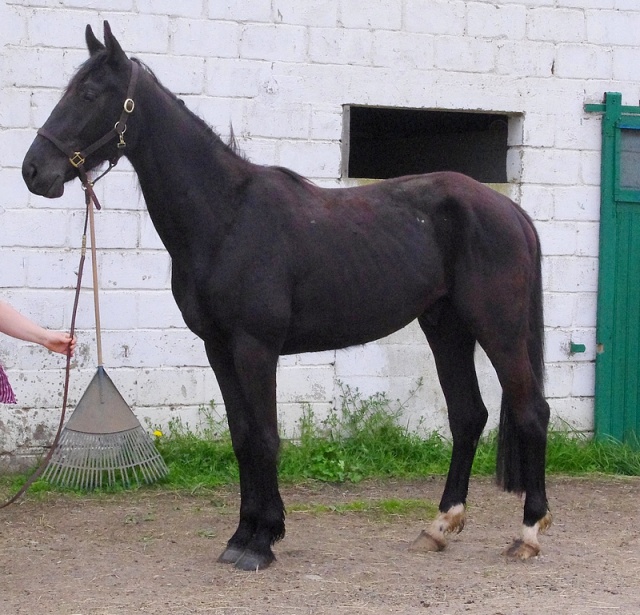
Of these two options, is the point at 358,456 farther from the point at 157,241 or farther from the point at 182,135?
the point at 182,135

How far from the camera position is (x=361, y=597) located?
12.9ft

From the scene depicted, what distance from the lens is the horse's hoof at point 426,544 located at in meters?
4.63

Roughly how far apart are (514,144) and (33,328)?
12.9 ft

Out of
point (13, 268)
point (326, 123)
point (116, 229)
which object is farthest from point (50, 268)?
point (326, 123)

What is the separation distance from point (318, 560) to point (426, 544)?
529 millimetres

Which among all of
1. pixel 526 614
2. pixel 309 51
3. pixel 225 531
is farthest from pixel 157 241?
pixel 526 614

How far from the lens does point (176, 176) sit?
423cm

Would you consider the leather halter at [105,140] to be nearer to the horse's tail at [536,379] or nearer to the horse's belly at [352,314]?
the horse's belly at [352,314]

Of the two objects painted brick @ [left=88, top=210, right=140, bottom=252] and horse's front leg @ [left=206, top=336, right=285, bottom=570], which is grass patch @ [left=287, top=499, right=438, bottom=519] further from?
painted brick @ [left=88, top=210, right=140, bottom=252]

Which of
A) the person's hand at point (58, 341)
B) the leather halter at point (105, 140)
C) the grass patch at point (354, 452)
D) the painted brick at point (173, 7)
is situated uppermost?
the painted brick at point (173, 7)

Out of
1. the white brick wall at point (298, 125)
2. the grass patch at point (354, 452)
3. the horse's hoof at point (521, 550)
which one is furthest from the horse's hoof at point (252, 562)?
the white brick wall at point (298, 125)

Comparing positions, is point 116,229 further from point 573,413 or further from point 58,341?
point 573,413

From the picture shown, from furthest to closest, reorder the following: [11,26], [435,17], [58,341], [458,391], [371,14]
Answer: [435,17] → [371,14] → [11,26] → [458,391] → [58,341]

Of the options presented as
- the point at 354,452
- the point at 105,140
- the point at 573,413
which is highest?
the point at 105,140
